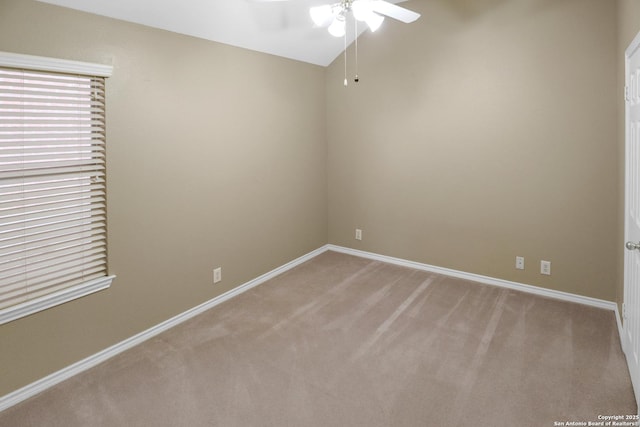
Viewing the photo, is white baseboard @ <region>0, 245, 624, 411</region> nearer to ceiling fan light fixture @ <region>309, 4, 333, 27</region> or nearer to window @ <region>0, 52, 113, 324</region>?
window @ <region>0, 52, 113, 324</region>

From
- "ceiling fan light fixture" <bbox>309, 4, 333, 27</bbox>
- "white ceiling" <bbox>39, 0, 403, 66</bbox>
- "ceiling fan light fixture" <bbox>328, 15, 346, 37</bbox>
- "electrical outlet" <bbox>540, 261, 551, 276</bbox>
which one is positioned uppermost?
"white ceiling" <bbox>39, 0, 403, 66</bbox>

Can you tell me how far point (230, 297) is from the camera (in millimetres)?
3637

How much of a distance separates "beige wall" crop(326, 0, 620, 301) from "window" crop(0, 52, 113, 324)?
273 centimetres

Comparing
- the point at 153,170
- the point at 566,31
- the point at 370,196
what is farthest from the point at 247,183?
the point at 566,31

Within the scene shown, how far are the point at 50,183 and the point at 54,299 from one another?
2.23 ft

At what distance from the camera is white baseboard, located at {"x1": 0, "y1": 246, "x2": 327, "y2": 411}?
7.44 feet

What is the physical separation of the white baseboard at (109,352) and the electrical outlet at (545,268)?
2.55m

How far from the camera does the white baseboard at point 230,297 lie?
233 cm

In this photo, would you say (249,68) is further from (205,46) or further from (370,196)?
(370,196)

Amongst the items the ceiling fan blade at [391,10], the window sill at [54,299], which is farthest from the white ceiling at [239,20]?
the window sill at [54,299]

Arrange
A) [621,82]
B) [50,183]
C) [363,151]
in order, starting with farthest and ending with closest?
[363,151], [621,82], [50,183]

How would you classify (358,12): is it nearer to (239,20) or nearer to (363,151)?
(239,20)

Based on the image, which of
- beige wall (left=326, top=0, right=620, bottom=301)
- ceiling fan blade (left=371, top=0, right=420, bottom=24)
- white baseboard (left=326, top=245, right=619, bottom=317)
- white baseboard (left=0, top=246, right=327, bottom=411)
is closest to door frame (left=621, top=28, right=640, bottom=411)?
beige wall (left=326, top=0, right=620, bottom=301)

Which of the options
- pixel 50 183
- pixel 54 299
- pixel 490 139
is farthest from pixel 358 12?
pixel 54 299
